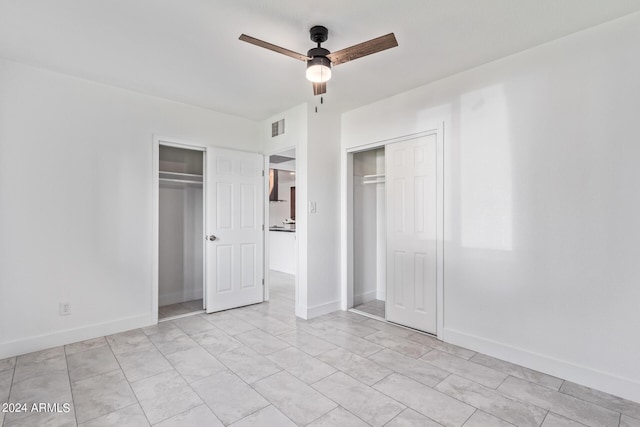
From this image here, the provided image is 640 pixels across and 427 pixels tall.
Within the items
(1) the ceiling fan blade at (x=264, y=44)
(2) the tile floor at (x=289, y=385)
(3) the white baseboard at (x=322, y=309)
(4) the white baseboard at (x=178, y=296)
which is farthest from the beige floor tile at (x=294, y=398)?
(4) the white baseboard at (x=178, y=296)

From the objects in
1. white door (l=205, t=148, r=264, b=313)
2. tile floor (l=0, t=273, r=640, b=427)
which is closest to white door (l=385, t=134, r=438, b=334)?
tile floor (l=0, t=273, r=640, b=427)

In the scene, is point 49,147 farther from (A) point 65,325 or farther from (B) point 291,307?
(B) point 291,307

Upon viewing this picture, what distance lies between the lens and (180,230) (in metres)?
4.73

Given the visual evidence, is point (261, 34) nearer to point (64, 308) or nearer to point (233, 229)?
point (233, 229)

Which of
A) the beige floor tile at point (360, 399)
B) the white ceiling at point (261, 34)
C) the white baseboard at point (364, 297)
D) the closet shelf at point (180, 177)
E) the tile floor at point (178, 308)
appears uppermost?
the white ceiling at point (261, 34)

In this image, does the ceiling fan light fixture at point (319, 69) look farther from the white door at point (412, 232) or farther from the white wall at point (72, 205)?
the white wall at point (72, 205)

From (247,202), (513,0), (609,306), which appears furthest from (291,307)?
(513,0)

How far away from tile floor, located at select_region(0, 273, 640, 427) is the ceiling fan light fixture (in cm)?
235

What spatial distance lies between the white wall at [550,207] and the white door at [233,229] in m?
2.65

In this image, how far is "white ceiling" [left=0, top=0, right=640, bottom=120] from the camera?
2.15 m

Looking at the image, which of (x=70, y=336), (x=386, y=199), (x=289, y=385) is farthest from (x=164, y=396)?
(x=386, y=199)

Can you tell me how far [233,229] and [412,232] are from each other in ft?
7.94

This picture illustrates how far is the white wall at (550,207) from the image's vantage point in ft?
7.43

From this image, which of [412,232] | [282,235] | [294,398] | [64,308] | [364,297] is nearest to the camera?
[294,398]
